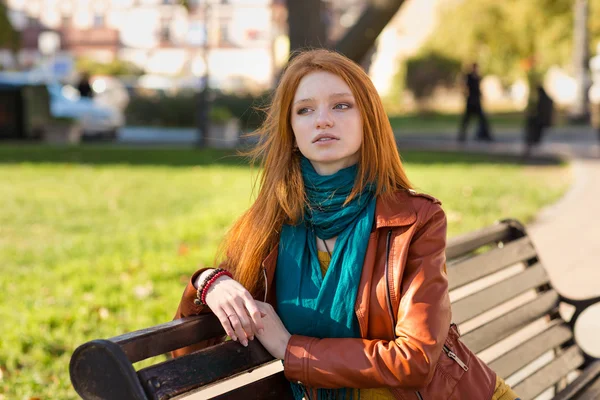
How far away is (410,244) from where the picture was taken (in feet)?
7.37

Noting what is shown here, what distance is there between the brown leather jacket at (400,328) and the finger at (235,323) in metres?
0.12

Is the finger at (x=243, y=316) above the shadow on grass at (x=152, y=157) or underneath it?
above

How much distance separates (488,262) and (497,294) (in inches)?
5.5

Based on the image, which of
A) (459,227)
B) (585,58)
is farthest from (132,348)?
(585,58)

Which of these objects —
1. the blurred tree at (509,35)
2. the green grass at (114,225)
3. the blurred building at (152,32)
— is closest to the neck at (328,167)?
the green grass at (114,225)

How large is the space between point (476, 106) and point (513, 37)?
14.7 meters

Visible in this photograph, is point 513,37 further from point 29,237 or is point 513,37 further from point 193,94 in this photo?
point 29,237

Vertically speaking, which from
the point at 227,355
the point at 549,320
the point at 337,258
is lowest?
the point at 549,320

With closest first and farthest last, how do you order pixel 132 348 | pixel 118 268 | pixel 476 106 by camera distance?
pixel 132 348 < pixel 118 268 < pixel 476 106

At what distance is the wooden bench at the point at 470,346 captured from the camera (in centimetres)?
189

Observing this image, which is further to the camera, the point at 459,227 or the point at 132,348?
the point at 459,227

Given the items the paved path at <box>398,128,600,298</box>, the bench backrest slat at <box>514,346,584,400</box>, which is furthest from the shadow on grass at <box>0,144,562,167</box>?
the bench backrest slat at <box>514,346,584,400</box>

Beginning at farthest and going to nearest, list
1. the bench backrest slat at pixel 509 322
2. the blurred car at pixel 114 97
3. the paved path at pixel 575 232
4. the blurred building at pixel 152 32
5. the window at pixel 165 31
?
the window at pixel 165 31 → the blurred building at pixel 152 32 → the blurred car at pixel 114 97 → the paved path at pixel 575 232 → the bench backrest slat at pixel 509 322

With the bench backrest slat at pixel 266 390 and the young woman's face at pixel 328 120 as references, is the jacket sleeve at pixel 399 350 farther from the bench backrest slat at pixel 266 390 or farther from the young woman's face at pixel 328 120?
the young woman's face at pixel 328 120
